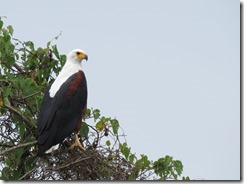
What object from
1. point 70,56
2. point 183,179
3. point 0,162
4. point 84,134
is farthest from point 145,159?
point 70,56

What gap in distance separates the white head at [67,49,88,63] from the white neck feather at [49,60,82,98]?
0.12 feet

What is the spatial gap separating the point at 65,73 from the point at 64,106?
39 centimetres

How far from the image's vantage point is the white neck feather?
280 inches

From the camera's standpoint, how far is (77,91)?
7.49 m

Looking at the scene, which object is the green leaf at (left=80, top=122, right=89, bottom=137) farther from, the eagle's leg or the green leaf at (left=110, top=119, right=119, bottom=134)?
the green leaf at (left=110, top=119, right=119, bottom=134)

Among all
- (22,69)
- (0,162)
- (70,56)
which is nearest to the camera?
(0,162)

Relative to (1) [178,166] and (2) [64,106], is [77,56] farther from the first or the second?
(1) [178,166]

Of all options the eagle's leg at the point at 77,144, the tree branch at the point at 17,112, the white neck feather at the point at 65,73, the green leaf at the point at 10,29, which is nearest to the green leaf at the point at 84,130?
the eagle's leg at the point at 77,144

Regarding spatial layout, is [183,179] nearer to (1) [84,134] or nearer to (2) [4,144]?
(1) [84,134]

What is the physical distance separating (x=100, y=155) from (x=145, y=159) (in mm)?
430

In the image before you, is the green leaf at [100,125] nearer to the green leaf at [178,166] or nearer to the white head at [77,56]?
the green leaf at [178,166]

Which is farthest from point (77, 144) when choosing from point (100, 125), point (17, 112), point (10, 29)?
point (10, 29)

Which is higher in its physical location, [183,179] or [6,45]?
[6,45]

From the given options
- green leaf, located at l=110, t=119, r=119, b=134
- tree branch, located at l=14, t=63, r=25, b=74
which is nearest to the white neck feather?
tree branch, located at l=14, t=63, r=25, b=74
